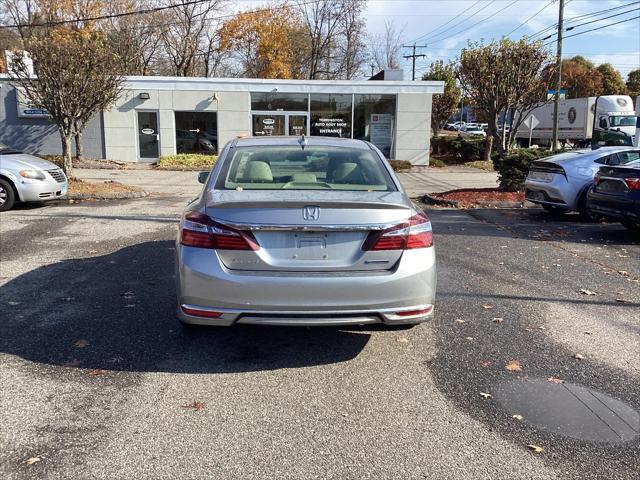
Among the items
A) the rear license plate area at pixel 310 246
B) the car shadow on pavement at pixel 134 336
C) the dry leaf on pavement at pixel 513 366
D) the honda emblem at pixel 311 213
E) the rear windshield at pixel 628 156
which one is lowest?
the dry leaf on pavement at pixel 513 366

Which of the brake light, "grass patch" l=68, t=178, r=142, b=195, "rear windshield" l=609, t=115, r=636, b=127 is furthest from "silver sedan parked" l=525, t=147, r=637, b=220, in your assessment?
"rear windshield" l=609, t=115, r=636, b=127

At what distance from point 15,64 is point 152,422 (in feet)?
47.4

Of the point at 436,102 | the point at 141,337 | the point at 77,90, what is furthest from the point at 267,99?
the point at 141,337

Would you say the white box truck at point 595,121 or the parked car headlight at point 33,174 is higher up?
the white box truck at point 595,121

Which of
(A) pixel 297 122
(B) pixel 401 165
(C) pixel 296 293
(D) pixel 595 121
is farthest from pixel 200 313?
(D) pixel 595 121

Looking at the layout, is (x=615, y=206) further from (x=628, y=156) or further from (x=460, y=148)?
(x=460, y=148)

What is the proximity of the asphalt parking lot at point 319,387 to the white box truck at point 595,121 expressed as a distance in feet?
96.8

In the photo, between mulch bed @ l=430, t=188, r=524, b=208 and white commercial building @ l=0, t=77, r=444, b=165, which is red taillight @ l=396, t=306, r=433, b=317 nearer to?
mulch bed @ l=430, t=188, r=524, b=208

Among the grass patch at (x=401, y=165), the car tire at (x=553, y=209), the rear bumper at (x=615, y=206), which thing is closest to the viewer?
the rear bumper at (x=615, y=206)

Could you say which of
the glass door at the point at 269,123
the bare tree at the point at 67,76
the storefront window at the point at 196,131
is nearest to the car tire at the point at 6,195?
the bare tree at the point at 67,76

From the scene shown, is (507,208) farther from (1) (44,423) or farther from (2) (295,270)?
(1) (44,423)

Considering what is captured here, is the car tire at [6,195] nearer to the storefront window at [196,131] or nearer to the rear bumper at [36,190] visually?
the rear bumper at [36,190]

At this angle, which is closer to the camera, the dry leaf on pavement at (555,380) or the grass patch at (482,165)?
the dry leaf on pavement at (555,380)

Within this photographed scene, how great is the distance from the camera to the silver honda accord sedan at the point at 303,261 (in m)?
3.64
